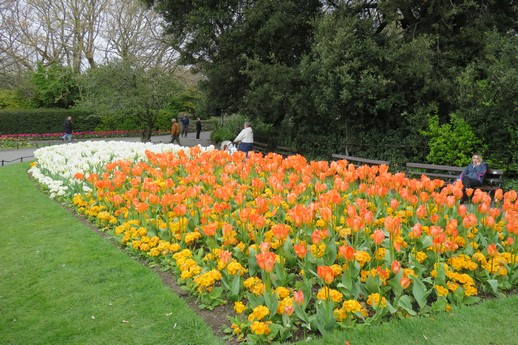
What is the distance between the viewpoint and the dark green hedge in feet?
101

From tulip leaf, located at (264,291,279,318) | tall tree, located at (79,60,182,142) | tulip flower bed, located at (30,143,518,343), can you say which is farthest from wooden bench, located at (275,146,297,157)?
tulip leaf, located at (264,291,279,318)

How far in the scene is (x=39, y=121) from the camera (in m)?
31.9

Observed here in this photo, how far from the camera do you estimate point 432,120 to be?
12828 millimetres

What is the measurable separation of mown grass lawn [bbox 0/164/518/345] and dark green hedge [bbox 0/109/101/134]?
1013 inches

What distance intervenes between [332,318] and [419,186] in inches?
116

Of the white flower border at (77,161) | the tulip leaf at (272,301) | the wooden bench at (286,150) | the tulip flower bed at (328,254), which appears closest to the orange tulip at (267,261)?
the tulip flower bed at (328,254)

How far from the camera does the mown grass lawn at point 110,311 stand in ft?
12.1

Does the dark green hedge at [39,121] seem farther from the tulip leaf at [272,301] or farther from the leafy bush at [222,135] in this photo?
the tulip leaf at [272,301]

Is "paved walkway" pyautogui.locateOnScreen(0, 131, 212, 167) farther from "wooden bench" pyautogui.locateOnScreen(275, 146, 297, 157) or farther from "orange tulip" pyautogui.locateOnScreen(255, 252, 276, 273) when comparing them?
"orange tulip" pyautogui.locateOnScreen(255, 252, 276, 273)

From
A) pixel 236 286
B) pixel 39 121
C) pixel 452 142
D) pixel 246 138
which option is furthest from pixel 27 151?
pixel 236 286

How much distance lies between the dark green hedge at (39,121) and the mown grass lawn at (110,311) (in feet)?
84.4

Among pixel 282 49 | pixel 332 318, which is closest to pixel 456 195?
pixel 332 318

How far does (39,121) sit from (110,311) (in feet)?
103

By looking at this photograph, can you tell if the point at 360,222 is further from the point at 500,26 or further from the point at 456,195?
the point at 500,26
